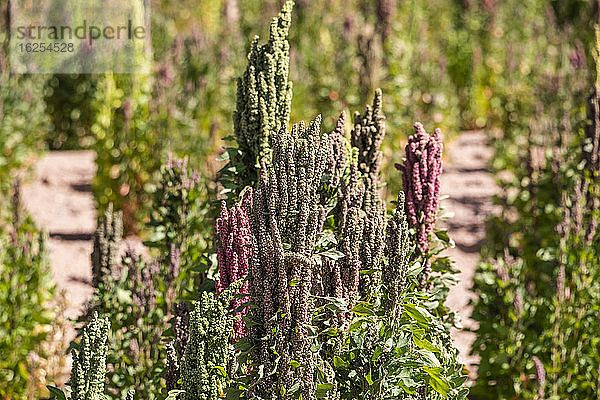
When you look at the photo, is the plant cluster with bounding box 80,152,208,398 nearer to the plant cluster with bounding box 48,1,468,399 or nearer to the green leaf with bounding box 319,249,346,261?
the plant cluster with bounding box 48,1,468,399

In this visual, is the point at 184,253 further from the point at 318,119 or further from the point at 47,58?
the point at 47,58

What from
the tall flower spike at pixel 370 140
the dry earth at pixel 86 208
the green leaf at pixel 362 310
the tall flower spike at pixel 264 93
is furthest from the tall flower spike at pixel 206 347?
the dry earth at pixel 86 208

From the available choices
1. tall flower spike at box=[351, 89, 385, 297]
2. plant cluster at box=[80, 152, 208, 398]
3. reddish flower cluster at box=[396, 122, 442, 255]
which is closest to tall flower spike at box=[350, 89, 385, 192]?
tall flower spike at box=[351, 89, 385, 297]

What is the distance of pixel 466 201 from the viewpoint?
8336 millimetres

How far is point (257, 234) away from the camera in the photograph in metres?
2.62

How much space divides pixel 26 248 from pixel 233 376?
2.68m

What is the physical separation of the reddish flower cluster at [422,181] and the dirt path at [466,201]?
2.69 meters

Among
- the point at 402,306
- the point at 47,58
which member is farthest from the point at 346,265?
the point at 47,58

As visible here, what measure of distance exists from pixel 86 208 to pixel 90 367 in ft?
17.8

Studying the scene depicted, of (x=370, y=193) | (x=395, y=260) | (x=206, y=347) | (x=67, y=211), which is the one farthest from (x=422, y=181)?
(x=67, y=211)

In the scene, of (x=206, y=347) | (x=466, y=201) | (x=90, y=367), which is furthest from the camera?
(x=466, y=201)

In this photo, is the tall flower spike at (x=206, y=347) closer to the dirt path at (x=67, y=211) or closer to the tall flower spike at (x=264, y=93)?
the tall flower spike at (x=264, y=93)

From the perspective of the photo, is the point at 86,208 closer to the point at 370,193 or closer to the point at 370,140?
the point at 370,140

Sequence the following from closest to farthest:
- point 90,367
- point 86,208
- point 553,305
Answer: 1. point 90,367
2. point 553,305
3. point 86,208
